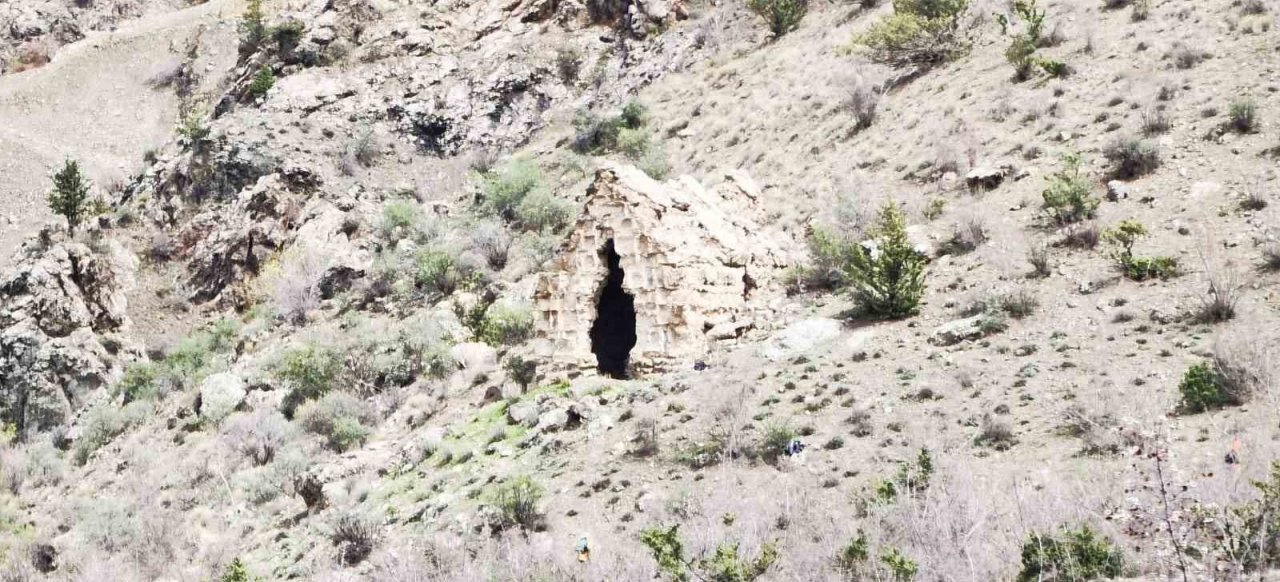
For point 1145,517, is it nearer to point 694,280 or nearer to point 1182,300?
point 1182,300

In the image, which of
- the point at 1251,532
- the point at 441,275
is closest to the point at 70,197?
the point at 441,275

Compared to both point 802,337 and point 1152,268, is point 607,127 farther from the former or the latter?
point 1152,268

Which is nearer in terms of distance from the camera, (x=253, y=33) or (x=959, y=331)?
(x=959, y=331)

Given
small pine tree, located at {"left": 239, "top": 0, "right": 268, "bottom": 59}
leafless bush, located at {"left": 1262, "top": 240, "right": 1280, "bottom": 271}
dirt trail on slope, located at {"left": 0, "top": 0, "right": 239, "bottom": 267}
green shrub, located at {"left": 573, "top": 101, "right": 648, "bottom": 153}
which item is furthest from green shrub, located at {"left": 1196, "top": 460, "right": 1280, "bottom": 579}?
dirt trail on slope, located at {"left": 0, "top": 0, "right": 239, "bottom": 267}

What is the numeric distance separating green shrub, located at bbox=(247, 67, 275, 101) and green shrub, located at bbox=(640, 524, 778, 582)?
102 ft

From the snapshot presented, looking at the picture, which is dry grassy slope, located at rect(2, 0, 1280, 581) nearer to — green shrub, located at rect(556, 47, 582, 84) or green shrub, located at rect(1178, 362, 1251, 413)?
green shrub, located at rect(1178, 362, 1251, 413)

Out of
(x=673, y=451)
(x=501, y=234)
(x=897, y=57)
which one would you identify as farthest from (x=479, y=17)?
(x=673, y=451)

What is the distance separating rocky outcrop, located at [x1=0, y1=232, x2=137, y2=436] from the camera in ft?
75.2

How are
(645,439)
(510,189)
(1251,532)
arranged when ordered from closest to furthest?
(1251,532), (645,439), (510,189)

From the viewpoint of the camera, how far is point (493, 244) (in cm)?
2245

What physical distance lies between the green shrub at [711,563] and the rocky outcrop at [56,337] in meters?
22.2

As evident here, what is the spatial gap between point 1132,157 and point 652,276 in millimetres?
8018

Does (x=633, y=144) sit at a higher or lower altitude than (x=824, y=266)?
higher

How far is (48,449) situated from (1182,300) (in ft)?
79.3
